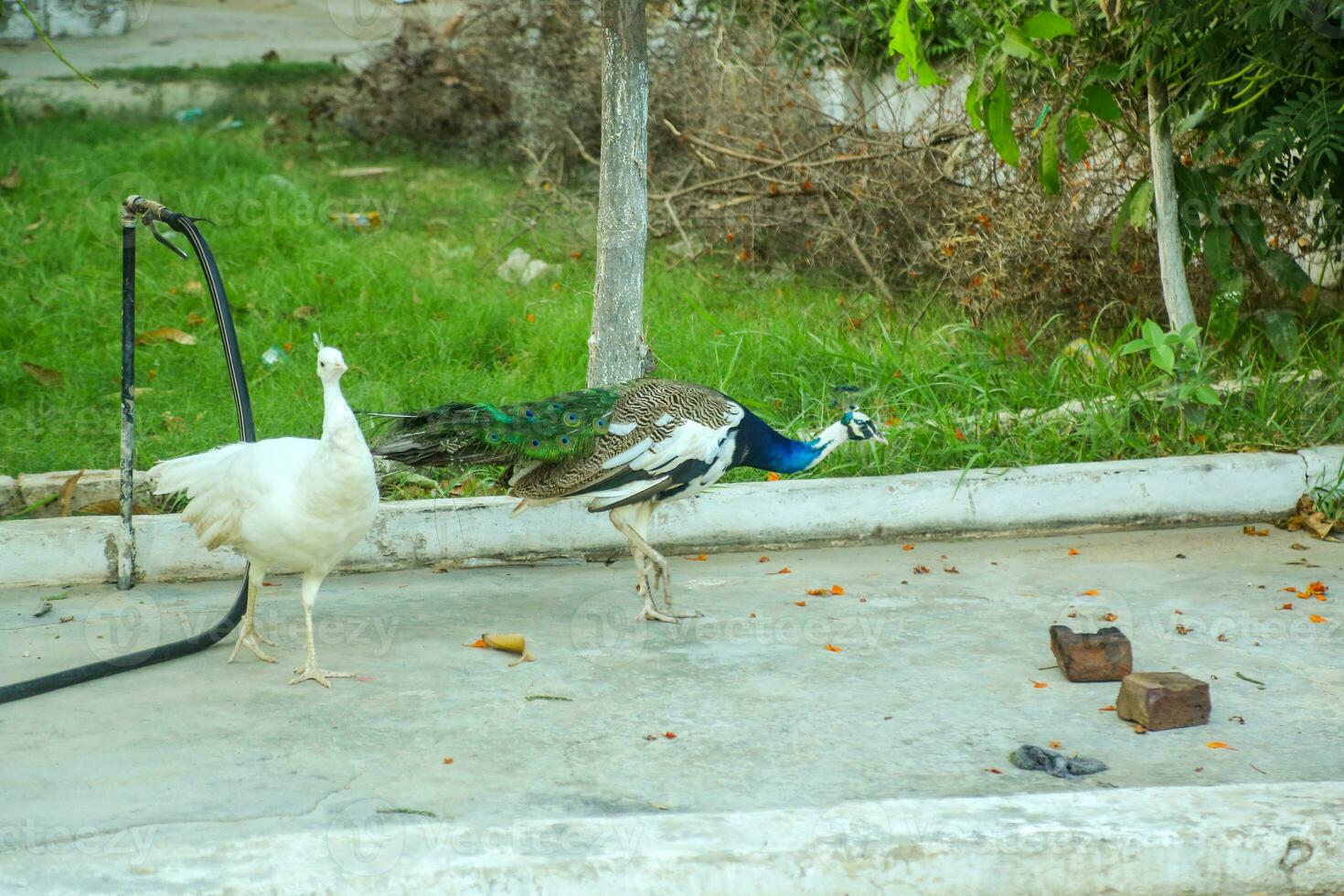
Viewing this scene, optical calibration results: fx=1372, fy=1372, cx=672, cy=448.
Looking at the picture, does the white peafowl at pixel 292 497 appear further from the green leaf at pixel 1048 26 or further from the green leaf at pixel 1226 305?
the green leaf at pixel 1226 305

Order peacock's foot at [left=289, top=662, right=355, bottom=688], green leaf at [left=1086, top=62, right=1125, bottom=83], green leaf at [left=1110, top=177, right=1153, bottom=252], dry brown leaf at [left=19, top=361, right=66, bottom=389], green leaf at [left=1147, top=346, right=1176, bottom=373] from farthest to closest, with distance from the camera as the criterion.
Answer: dry brown leaf at [left=19, top=361, right=66, bottom=389], green leaf at [left=1110, top=177, right=1153, bottom=252], green leaf at [left=1086, top=62, right=1125, bottom=83], green leaf at [left=1147, top=346, right=1176, bottom=373], peacock's foot at [left=289, top=662, right=355, bottom=688]

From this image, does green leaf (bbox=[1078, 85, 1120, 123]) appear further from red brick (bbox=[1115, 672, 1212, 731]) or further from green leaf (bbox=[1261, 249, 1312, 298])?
red brick (bbox=[1115, 672, 1212, 731])

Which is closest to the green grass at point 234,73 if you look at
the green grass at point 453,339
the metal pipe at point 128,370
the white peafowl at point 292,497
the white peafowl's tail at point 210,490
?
the green grass at point 453,339

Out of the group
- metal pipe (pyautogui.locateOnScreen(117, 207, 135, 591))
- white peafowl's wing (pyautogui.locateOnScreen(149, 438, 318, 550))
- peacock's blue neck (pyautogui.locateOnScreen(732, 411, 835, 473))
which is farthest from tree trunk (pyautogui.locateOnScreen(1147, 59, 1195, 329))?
metal pipe (pyautogui.locateOnScreen(117, 207, 135, 591))

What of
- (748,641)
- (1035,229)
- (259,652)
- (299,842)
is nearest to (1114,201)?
(1035,229)

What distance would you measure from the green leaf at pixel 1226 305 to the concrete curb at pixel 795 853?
3486 millimetres

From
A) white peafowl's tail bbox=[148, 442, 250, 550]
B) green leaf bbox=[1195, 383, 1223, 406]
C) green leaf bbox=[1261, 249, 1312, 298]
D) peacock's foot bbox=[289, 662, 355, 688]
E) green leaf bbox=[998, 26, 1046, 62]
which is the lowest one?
peacock's foot bbox=[289, 662, 355, 688]

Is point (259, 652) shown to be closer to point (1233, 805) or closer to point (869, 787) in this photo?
point (869, 787)

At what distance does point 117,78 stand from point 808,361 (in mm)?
7906

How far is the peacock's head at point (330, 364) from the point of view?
3.80m

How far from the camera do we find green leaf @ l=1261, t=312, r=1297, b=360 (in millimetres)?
6094

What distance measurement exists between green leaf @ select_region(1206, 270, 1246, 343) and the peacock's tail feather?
2.99 meters

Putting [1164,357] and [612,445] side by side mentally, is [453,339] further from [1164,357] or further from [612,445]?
[1164,357]

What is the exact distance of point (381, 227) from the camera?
28.6 ft
